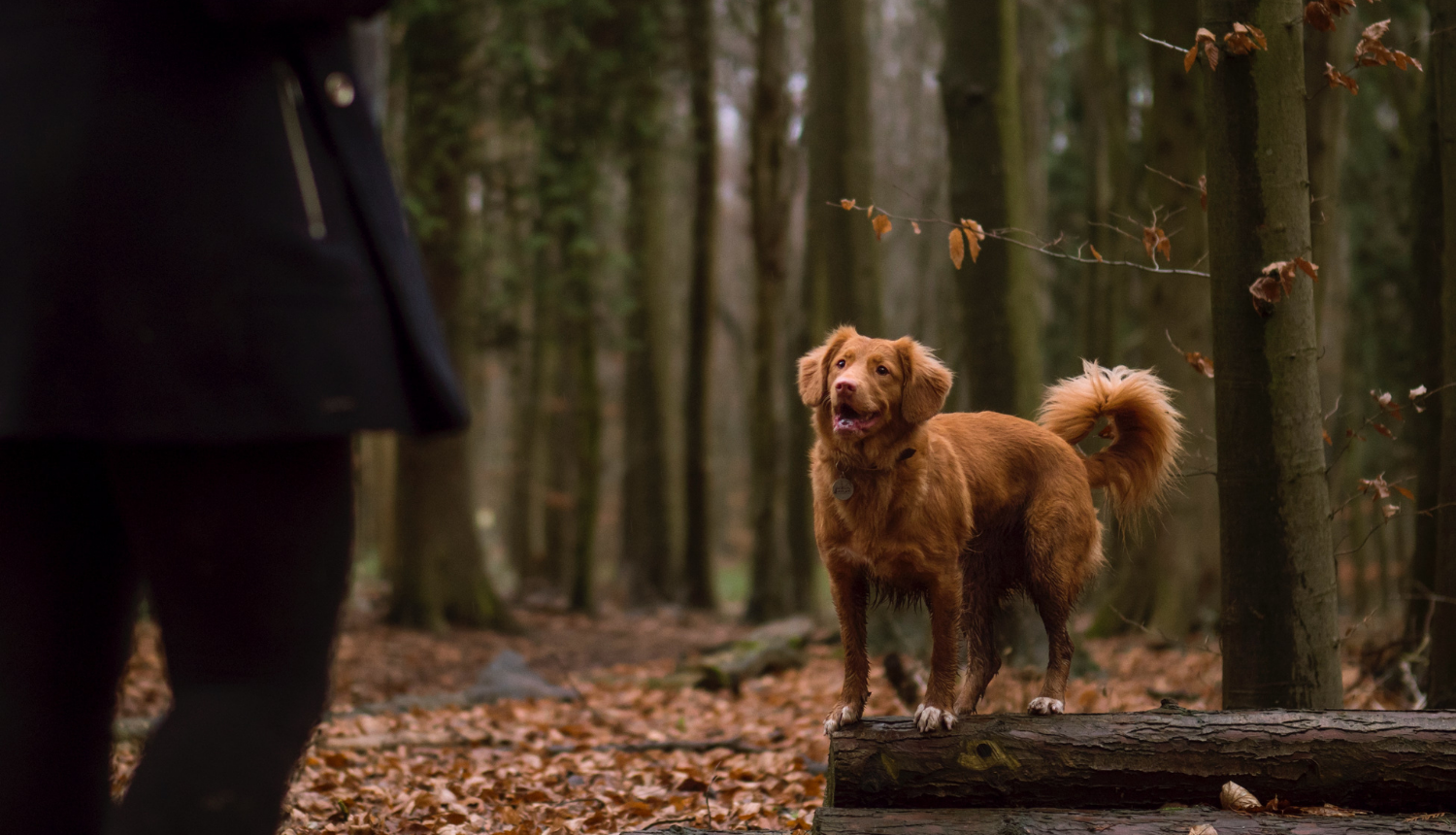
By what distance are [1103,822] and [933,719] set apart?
548mm

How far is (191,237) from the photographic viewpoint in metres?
1.48

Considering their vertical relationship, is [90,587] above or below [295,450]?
below

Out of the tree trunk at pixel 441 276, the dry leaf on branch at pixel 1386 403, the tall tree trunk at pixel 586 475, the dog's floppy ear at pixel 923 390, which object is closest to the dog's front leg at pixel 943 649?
the dog's floppy ear at pixel 923 390

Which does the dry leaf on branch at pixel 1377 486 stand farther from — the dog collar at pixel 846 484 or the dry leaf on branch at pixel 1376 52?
the dog collar at pixel 846 484

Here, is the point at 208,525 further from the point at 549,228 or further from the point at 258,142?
the point at 549,228

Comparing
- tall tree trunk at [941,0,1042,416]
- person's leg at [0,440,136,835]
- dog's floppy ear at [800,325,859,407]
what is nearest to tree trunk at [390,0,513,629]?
tall tree trunk at [941,0,1042,416]

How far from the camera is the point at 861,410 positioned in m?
3.52

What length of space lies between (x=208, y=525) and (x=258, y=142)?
502mm

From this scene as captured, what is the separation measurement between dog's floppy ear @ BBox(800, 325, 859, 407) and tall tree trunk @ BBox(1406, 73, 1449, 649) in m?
3.81

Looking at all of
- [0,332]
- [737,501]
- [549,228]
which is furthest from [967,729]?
[737,501]

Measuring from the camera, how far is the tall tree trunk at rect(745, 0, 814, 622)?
1497cm

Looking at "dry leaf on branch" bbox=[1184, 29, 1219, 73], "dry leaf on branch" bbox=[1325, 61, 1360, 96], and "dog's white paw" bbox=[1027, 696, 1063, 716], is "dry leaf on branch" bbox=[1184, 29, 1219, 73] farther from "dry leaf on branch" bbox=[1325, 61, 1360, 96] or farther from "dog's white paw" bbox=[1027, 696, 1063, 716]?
"dog's white paw" bbox=[1027, 696, 1063, 716]

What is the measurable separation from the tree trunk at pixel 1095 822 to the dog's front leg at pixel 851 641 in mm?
326

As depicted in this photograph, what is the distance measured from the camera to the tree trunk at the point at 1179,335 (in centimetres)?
1045
